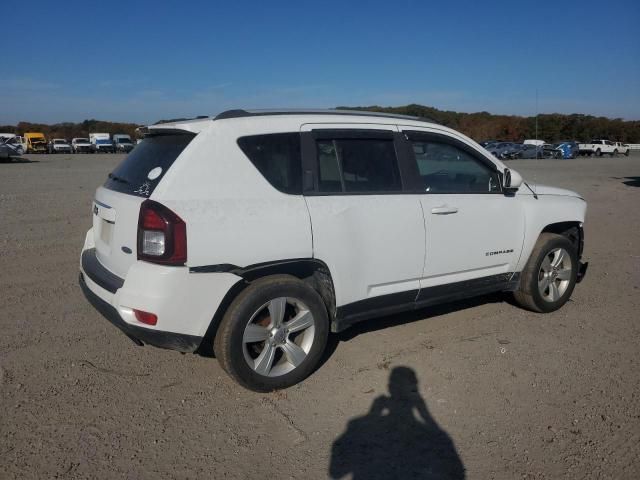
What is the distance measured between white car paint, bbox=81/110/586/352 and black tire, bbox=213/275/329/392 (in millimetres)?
132

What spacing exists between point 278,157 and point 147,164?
90 centimetres

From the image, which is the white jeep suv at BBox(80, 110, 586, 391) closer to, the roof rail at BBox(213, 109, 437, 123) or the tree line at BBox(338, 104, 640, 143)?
the roof rail at BBox(213, 109, 437, 123)

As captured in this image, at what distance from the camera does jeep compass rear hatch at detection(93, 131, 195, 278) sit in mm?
3375

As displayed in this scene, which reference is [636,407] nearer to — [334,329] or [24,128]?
[334,329]

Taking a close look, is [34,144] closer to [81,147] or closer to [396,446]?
[81,147]

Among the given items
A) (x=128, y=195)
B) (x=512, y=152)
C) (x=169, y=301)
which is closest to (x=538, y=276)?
(x=169, y=301)

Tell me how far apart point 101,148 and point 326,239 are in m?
58.2

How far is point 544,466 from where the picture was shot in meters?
2.91

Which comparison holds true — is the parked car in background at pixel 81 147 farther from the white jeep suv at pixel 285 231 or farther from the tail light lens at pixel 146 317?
the tail light lens at pixel 146 317

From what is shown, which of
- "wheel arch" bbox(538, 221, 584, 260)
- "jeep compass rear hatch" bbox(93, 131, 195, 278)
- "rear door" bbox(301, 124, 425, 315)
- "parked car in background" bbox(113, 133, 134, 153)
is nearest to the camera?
"jeep compass rear hatch" bbox(93, 131, 195, 278)

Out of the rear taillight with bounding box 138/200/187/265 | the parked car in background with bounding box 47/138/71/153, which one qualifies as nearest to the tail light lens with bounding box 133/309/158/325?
the rear taillight with bounding box 138/200/187/265

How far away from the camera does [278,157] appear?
3.64m

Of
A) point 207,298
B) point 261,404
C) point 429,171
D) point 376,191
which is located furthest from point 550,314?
point 207,298

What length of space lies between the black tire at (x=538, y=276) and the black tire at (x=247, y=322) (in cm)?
225
